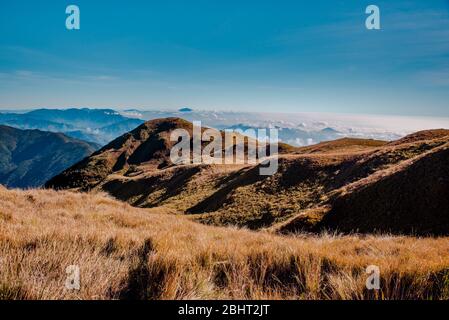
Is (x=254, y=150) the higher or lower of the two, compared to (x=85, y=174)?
higher

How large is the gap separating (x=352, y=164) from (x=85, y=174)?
404ft

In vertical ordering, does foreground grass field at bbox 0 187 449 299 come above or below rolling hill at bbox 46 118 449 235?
above

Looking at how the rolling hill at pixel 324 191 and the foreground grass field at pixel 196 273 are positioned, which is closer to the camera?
the foreground grass field at pixel 196 273

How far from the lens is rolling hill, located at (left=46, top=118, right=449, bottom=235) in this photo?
22172mm

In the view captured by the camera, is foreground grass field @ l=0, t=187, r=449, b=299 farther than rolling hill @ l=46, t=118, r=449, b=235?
No

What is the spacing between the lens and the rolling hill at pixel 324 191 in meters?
22.2

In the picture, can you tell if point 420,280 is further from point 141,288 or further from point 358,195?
point 358,195

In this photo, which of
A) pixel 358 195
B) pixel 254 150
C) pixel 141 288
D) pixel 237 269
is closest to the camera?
pixel 141 288

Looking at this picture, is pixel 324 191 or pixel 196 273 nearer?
pixel 196 273

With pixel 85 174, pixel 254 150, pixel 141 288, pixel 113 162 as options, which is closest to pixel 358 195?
pixel 141 288

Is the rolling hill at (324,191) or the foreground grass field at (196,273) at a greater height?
the foreground grass field at (196,273)

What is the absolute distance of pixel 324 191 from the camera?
117ft

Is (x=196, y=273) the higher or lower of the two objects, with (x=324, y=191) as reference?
higher
